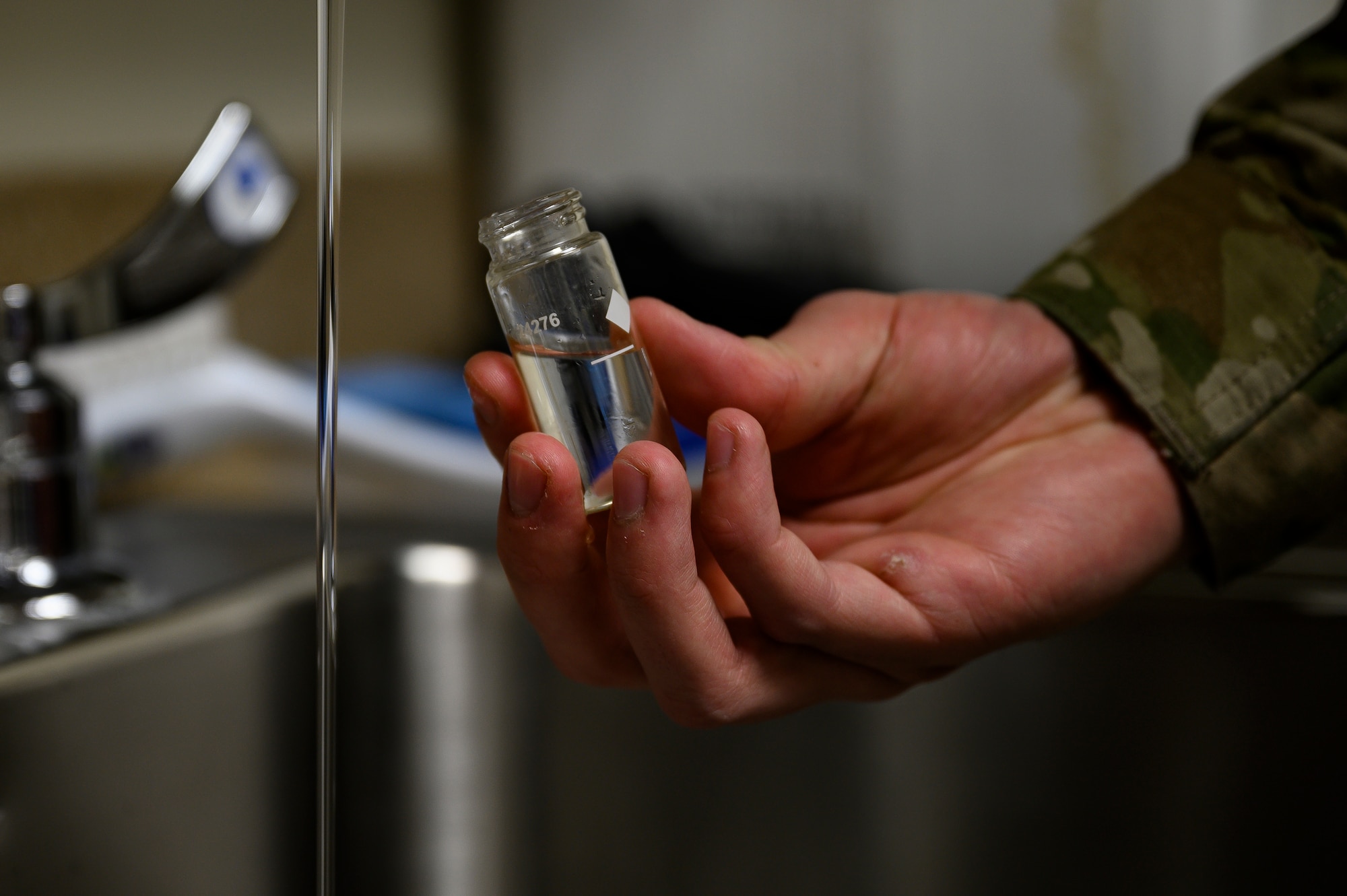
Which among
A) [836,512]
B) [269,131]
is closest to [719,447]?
[836,512]

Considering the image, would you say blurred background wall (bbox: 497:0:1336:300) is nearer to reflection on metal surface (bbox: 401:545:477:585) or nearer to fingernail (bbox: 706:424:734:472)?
reflection on metal surface (bbox: 401:545:477:585)

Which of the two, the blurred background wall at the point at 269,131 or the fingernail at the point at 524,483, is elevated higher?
the blurred background wall at the point at 269,131

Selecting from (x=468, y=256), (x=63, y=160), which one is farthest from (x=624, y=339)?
(x=468, y=256)

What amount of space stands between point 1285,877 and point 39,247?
574mm

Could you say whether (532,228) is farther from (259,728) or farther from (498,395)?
(259,728)

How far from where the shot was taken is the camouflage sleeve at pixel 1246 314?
44cm

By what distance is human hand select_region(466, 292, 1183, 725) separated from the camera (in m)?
0.33

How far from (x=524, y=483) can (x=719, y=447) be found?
0.05 metres

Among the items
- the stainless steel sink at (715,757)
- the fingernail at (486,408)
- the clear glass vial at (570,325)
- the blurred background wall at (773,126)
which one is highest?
the blurred background wall at (773,126)

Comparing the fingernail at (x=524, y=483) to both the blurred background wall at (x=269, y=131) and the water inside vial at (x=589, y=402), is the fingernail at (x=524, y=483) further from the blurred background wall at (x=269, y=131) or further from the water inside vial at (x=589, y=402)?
the blurred background wall at (x=269, y=131)

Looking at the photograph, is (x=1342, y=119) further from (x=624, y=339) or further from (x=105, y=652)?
(x=105, y=652)

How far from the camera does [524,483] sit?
32cm

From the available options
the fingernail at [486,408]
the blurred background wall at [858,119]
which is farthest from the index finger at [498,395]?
the blurred background wall at [858,119]

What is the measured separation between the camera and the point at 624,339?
1.12 ft
